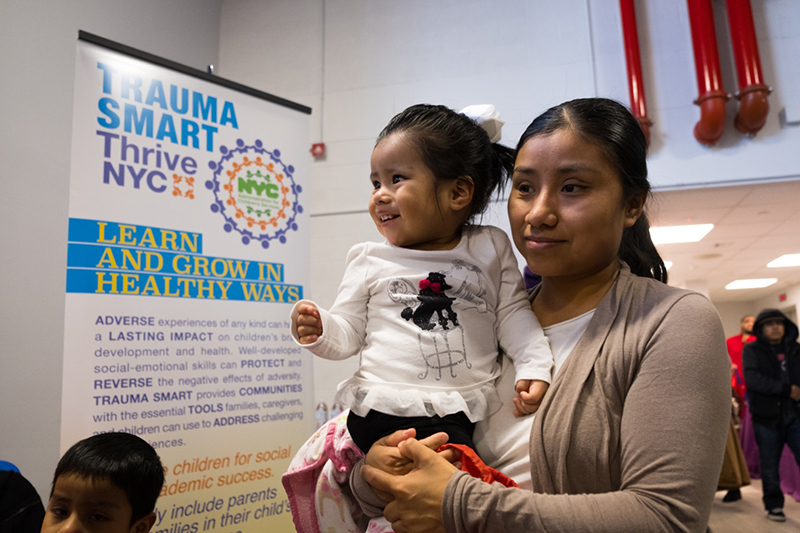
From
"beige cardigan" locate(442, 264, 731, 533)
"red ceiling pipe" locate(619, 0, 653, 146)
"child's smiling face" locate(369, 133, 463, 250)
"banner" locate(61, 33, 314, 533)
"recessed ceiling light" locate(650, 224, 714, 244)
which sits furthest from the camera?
"recessed ceiling light" locate(650, 224, 714, 244)

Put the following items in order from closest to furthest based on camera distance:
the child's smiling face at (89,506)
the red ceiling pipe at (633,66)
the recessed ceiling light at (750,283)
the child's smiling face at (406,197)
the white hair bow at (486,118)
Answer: the child's smiling face at (406,197) < the white hair bow at (486,118) < the child's smiling face at (89,506) < the red ceiling pipe at (633,66) < the recessed ceiling light at (750,283)

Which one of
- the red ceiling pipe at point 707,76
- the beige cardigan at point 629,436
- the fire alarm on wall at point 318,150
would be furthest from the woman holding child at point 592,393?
the fire alarm on wall at point 318,150

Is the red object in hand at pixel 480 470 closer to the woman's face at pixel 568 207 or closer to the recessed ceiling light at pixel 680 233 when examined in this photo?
the woman's face at pixel 568 207

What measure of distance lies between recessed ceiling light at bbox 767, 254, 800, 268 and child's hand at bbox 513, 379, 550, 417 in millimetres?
9065

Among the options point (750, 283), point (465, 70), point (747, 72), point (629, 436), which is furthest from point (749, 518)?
point (750, 283)

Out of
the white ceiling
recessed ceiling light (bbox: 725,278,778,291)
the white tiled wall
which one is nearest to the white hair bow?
the white ceiling

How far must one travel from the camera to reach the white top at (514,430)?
1086mm

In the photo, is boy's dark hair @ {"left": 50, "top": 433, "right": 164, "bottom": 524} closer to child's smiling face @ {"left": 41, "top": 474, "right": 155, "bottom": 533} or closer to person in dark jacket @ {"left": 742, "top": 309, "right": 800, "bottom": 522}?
child's smiling face @ {"left": 41, "top": 474, "right": 155, "bottom": 533}

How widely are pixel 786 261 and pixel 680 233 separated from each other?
13.1 feet

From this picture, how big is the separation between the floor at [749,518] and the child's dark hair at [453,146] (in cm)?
349

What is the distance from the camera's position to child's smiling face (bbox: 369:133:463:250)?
135 cm

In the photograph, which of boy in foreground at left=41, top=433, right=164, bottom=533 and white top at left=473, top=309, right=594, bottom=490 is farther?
boy in foreground at left=41, top=433, right=164, bottom=533

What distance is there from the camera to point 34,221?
345 centimetres

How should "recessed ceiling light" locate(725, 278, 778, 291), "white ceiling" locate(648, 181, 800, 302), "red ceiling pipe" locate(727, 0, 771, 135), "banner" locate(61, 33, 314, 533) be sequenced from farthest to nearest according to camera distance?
"recessed ceiling light" locate(725, 278, 778, 291) < "white ceiling" locate(648, 181, 800, 302) < "red ceiling pipe" locate(727, 0, 771, 135) < "banner" locate(61, 33, 314, 533)
